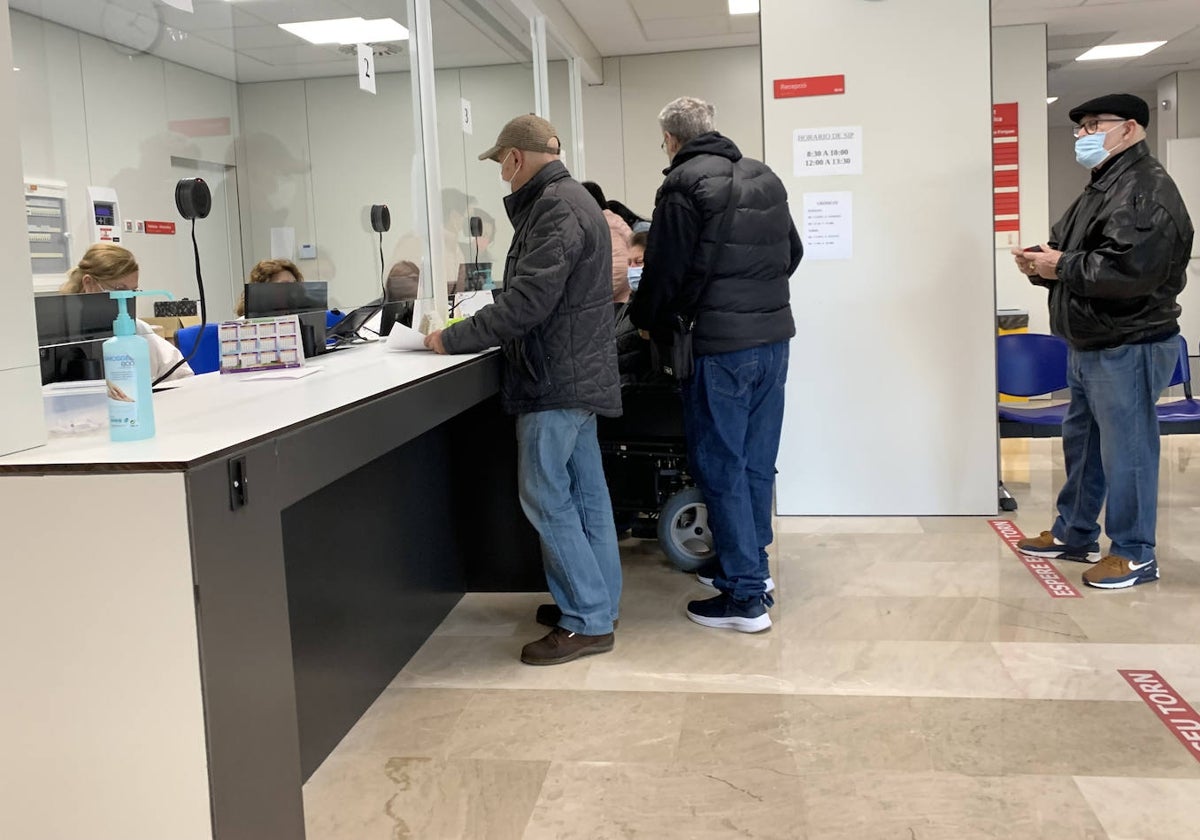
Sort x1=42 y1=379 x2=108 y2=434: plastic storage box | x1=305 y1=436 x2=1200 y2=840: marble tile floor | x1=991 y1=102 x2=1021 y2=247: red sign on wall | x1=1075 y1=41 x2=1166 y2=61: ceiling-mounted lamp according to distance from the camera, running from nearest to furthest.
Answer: x1=42 y1=379 x2=108 y2=434: plastic storage box, x1=305 y1=436 x2=1200 y2=840: marble tile floor, x1=991 y1=102 x2=1021 y2=247: red sign on wall, x1=1075 y1=41 x2=1166 y2=61: ceiling-mounted lamp

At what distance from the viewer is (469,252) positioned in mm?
5848

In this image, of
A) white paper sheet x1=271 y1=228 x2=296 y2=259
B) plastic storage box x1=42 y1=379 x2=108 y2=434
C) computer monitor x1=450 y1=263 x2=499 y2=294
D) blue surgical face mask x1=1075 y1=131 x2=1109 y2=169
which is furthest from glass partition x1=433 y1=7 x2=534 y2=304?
plastic storage box x1=42 y1=379 x2=108 y2=434

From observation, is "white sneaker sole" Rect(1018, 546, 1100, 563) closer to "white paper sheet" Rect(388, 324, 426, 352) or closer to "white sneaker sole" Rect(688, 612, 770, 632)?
"white sneaker sole" Rect(688, 612, 770, 632)

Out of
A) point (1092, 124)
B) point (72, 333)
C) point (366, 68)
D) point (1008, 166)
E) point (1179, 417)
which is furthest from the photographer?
point (1008, 166)

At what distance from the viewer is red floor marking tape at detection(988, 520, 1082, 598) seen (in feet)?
12.1

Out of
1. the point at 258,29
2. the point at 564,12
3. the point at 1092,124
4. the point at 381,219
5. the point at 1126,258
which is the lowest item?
the point at 1126,258

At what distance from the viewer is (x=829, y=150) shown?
182 inches

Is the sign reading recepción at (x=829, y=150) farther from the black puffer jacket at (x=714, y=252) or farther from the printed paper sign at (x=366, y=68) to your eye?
the printed paper sign at (x=366, y=68)

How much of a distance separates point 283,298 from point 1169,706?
259 centimetres

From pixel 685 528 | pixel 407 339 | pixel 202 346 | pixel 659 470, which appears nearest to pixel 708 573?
pixel 685 528

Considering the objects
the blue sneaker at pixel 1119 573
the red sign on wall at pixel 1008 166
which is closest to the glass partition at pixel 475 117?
the blue sneaker at pixel 1119 573

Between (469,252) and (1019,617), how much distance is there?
3521 mm

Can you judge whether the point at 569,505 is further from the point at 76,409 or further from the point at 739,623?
the point at 76,409

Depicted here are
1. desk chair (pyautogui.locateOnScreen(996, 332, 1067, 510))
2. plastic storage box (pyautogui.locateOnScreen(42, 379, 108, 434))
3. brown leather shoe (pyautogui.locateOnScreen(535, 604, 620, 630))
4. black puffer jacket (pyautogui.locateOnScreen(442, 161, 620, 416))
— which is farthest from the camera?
desk chair (pyautogui.locateOnScreen(996, 332, 1067, 510))
